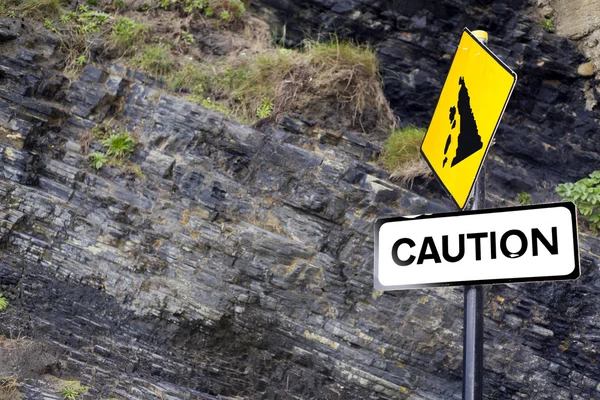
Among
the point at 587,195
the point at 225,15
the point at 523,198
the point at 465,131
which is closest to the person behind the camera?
the point at 465,131

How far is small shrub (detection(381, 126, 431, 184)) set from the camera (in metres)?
6.89

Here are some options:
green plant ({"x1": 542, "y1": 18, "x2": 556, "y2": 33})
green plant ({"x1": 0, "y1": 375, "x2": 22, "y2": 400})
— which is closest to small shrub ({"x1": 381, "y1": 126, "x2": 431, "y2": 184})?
green plant ({"x1": 542, "y1": 18, "x2": 556, "y2": 33})

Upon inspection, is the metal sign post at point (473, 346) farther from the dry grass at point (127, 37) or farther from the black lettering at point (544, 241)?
the dry grass at point (127, 37)

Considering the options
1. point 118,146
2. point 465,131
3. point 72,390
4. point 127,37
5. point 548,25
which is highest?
point 548,25

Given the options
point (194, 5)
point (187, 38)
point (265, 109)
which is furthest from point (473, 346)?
point (194, 5)

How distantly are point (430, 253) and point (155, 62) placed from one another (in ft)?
19.8

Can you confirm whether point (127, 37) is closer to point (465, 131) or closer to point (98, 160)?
point (98, 160)

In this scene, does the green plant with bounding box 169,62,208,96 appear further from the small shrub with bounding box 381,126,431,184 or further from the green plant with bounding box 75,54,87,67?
the small shrub with bounding box 381,126,431,184

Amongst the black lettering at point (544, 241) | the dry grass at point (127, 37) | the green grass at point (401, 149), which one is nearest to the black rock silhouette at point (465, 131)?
the black lettering at point (544, 241)

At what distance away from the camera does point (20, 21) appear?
25.2 feet

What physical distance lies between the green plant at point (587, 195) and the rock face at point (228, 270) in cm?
32

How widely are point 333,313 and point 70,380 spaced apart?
8.66 feet

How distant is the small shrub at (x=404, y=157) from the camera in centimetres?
689

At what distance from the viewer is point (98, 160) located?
7.07m
